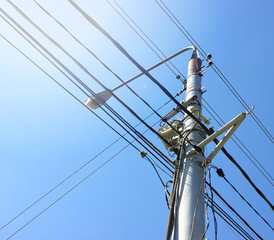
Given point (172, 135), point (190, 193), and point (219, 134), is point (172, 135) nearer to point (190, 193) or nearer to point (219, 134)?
point (219, 134)

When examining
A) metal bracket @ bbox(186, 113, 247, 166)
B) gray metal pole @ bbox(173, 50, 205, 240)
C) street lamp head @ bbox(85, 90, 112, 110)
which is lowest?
gray metal pole @ bbox(173, 50, 205, 240)

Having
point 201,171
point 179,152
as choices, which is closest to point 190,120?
Result: point 179,152

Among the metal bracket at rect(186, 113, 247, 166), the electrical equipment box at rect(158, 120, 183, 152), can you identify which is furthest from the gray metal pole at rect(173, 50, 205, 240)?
the electrical equipment box at rect(158, 120, 183, 152)

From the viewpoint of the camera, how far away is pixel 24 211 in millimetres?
6059

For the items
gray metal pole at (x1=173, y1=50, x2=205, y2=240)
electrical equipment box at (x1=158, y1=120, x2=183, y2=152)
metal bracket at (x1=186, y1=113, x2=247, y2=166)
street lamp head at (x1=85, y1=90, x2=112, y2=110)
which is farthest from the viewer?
electrical equipment box at (x1=158, y1=120, x2=183, y2=152)

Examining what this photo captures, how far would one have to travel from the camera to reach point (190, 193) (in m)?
3.74

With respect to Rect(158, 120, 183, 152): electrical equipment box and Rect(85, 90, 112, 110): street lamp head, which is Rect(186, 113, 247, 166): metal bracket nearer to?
Rect(158, 120, 183, 152): electrical equipment box

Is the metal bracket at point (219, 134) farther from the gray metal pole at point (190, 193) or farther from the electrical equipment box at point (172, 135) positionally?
the electrical equipment box at point (172, 135)

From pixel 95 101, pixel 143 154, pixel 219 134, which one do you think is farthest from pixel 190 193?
pixel 95 101

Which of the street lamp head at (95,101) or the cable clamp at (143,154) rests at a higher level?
the street lamp head at (95,101)

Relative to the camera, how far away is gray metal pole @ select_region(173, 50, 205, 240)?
3.36m

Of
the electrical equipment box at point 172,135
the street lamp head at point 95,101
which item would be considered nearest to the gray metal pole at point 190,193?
the electrical equipment box at point 172,135

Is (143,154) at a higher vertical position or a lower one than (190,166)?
higher

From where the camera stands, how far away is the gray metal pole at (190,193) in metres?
3.36
